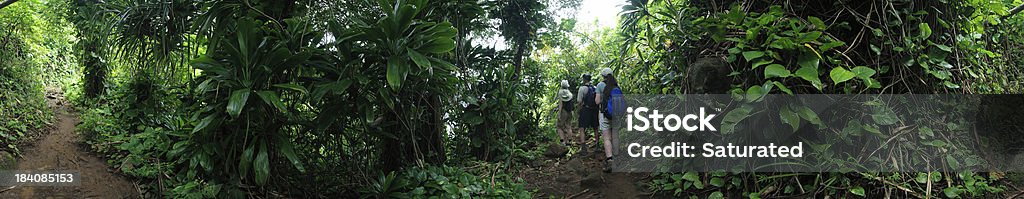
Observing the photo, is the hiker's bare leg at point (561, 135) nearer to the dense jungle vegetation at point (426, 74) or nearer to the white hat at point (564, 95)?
the white hat at point (564, 95)

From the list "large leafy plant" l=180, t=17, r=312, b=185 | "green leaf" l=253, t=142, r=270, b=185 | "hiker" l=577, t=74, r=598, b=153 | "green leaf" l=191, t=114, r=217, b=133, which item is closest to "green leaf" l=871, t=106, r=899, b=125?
"hiker" l=577, t=74, r=598, b=153

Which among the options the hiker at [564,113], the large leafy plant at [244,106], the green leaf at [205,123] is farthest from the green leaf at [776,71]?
the hiker at [564,113]

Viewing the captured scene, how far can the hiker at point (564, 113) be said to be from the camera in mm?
4816

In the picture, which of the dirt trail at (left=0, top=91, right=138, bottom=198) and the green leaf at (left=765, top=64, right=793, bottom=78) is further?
the dirt trail at (left=0, top=91, right=138, bottom=198)

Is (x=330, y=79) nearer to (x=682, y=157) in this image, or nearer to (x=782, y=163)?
(x=682, y=157)

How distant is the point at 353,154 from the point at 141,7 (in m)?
1.43

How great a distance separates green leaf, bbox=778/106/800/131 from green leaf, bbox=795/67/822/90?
0.15 m

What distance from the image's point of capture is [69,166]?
427cm

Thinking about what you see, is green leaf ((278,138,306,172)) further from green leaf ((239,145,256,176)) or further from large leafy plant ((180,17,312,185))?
green leaf ((239,145,256,176))

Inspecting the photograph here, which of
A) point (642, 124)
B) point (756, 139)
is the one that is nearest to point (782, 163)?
point (756, 139)

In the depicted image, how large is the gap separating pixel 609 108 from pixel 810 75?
168 cm

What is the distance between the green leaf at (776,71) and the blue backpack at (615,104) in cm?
144

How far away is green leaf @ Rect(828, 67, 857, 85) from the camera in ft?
6.90

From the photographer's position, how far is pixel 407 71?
7.68ft
